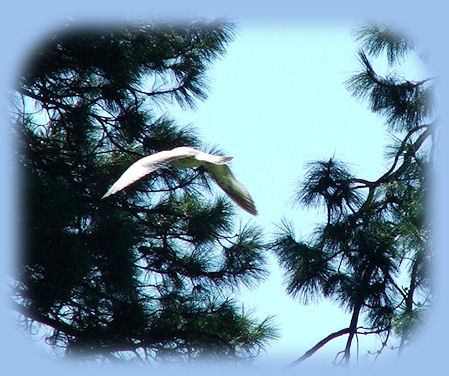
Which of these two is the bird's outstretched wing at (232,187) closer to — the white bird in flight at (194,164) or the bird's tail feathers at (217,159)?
the white bird in flight at (194,164)

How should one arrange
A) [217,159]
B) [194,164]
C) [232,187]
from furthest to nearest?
[194,164] → [232,187] → [217,159]

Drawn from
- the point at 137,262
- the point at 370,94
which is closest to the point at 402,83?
the point at 370,94

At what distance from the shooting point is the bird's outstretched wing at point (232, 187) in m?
2.53

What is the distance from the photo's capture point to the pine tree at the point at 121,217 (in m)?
2.89

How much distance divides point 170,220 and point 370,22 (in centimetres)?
91

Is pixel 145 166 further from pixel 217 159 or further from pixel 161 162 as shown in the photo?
pixel 217 159

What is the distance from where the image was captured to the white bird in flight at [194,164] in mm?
2479

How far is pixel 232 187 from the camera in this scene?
2662 millimetres

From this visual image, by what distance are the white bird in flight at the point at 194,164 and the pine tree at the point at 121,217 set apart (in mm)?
363

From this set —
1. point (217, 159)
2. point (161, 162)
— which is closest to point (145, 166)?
point (161, 162)

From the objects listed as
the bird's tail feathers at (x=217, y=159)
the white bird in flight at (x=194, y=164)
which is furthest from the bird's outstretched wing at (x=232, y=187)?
the bird's tail feathers at (x=217, y=159)

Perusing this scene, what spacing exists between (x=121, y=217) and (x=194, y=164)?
0.47 m

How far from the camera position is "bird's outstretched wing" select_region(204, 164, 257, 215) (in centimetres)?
253

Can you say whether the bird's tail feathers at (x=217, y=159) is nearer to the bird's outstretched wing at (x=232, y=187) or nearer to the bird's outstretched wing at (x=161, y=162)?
the bird's outstretched wing at (x=161, y=162)
